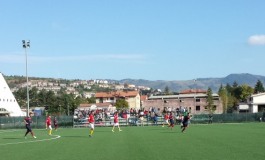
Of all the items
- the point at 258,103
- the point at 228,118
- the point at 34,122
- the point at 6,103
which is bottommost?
the point at 34,122

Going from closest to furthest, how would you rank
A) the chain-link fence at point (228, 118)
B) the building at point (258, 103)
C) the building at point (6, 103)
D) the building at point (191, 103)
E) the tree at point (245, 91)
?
the chain-link fence at point (228, 118), the building at point (6, 103), the building at point (258, 103), the building at point (191, 103), the tree at point (245, 91)

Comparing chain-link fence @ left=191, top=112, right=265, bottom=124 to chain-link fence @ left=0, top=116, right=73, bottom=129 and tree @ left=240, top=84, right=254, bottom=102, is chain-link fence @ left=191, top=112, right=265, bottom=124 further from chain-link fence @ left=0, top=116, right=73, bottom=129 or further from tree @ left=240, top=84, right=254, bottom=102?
tree @ left=240, top=84, right=254, bottom=102

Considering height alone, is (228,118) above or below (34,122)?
above

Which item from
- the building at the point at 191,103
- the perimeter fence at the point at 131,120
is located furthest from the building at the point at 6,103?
the building at the point at 191,103

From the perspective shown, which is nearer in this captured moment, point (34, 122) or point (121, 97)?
point (34, 122)

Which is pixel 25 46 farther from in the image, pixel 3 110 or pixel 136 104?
pixel 136 104

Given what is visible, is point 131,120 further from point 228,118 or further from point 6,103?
point 6,103

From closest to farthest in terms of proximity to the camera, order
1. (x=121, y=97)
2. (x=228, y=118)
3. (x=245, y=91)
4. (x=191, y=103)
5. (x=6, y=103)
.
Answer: (x=228, y=118) → (x=6, y=103) → (x=191, y=103) → (x=245, y=91) → (x=121, y=97)

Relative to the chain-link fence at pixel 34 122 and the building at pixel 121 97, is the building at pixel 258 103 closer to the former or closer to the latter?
the chain-link fence at pixel 34 122

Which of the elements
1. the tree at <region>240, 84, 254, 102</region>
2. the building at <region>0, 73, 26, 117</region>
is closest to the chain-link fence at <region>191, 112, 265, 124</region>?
the building at <region>0, 73, 26, 117</region>

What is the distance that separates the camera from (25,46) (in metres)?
62.7

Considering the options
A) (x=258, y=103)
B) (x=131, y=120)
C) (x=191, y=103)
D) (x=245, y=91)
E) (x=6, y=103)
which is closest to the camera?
(x=131, y=120)

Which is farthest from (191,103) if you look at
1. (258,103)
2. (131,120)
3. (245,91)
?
(131,120)

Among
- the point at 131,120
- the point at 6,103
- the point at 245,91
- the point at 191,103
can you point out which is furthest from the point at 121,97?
the point at 131,120
